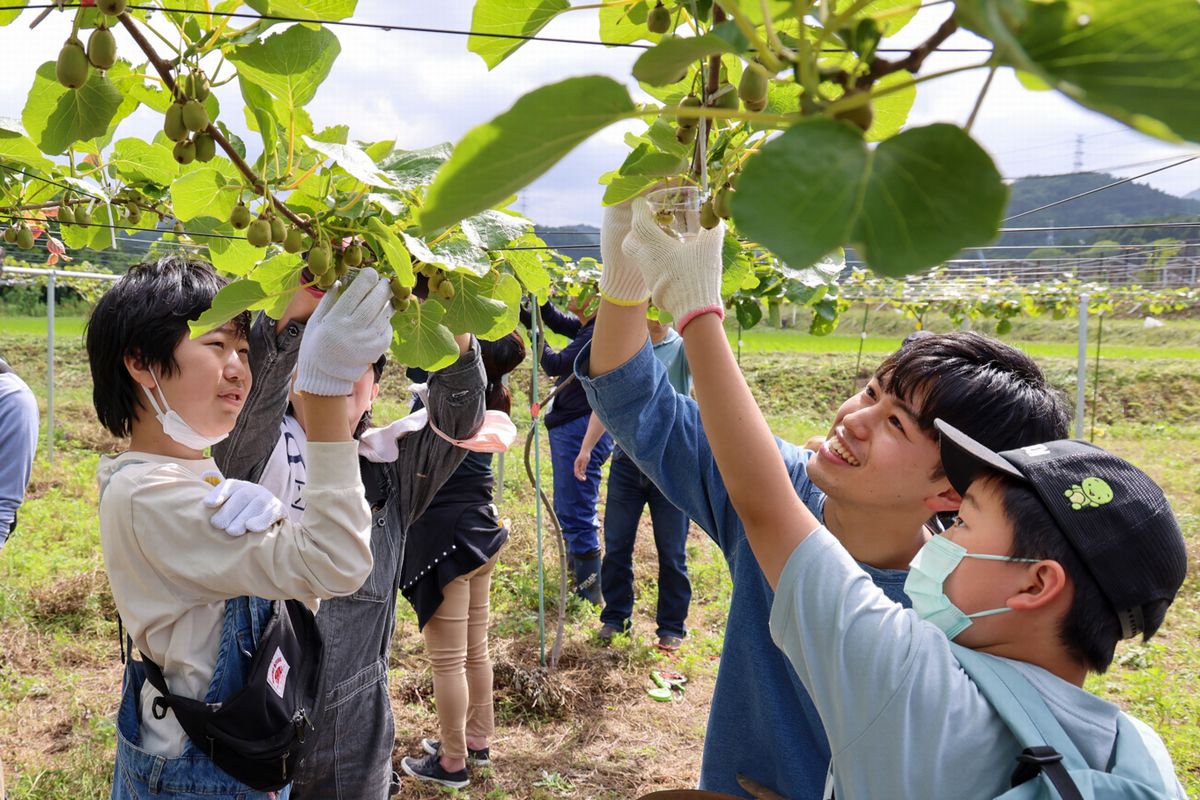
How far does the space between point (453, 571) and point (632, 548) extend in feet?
4.56

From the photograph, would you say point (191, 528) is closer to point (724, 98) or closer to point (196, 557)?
point (196, 557)

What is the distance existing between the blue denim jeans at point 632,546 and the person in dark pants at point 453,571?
1102 mm

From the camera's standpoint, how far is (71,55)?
0.72 meters

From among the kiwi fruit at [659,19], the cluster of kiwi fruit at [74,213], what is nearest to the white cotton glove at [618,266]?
the kiwi fruit at [659,19]

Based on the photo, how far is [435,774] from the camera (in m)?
2.77

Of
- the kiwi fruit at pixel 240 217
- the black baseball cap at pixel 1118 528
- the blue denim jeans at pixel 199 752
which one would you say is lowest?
the blue denim jeans at pixel 199 752

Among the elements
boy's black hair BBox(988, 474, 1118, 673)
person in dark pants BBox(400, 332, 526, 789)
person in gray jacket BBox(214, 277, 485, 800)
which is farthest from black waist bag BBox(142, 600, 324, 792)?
person in dark pants BBox(400, 332, 526, 789)

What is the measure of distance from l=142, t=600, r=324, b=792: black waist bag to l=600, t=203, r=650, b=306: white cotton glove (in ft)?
2.33

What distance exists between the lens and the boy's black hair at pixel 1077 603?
81 cm

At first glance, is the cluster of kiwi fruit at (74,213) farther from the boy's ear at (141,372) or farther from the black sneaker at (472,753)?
the black sneaker at (472,753)

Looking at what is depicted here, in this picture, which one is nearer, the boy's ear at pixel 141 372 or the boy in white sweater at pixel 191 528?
the boy in white sweater at pixel 191 528

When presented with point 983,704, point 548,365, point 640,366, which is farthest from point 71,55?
point 548,365

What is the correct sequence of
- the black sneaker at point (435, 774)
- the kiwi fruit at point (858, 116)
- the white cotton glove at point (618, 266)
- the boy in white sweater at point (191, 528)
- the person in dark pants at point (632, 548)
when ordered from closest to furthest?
the kiwi fruit at point (858, 116) < the white cotton glove at point (618, 266) < the boy in white sweater at point (191, 528) < the black sneaker at point (435, 774) < the person in dark pants at point (632, 548)

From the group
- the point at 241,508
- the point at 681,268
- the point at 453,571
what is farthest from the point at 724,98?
the point at 453,571
